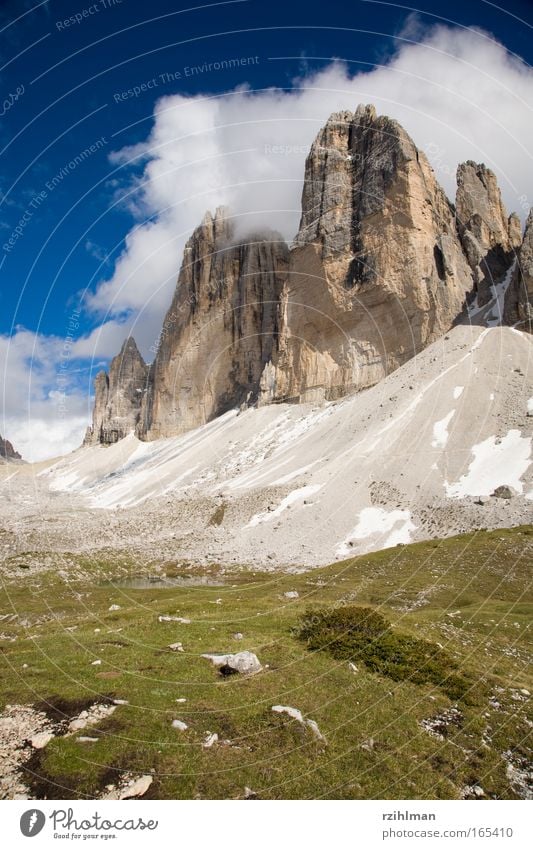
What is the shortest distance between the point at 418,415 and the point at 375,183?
51640mm

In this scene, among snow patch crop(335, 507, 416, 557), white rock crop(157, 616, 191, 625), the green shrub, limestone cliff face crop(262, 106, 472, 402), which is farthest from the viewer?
limestone cliff face crop(262, 106, 472, 402)

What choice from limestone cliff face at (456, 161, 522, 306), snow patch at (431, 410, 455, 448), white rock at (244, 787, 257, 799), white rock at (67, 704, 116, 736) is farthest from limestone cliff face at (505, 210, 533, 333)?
white rock at (244, 787, 257, 799)

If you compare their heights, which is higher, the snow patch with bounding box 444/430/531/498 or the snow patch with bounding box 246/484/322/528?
the snow patch with bounding box 444/430/531/498

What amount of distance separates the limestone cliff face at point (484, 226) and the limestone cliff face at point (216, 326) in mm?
44596

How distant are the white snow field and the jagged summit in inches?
359

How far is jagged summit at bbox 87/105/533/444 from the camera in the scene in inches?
3201

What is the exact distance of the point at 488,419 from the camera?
53000 mm

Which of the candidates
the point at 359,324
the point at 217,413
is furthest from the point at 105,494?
the point at 359,324

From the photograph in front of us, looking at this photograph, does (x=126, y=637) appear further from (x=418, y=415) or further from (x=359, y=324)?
(x=359, y=324)

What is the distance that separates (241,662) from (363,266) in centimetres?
8368

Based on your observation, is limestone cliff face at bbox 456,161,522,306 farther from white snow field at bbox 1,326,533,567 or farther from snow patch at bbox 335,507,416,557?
snow patch at bbox 335,507,416,557

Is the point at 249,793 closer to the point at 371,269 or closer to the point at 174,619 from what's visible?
the point at 174,619
